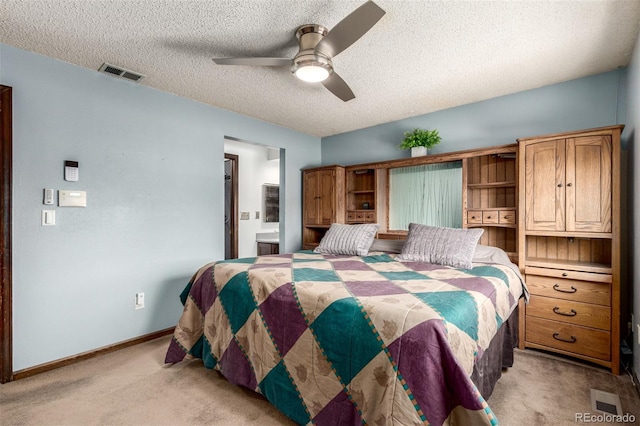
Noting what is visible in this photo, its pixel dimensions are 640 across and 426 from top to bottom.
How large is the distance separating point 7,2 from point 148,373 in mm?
2472

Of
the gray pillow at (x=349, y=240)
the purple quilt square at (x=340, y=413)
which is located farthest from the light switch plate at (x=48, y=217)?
the purple quilt square at (x=340, y=413)

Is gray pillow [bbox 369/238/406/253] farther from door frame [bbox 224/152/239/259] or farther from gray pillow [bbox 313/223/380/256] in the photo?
door frame [bbox 224/152/239/259]

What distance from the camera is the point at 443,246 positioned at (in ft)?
8.33

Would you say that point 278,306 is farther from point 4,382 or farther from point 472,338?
point 4,382

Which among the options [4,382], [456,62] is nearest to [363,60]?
[456,62]

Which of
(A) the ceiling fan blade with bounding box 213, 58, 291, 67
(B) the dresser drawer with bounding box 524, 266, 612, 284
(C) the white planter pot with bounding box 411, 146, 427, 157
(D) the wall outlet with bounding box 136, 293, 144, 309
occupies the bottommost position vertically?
(D) the wall outlet with bounding box 136, 293, 144, 309

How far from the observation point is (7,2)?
1.72 m

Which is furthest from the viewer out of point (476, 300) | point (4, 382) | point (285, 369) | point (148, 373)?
point (148, 373)

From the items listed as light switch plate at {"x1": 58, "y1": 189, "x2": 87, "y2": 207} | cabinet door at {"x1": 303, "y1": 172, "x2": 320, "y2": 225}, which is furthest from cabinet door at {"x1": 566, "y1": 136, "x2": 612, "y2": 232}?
light switch plate at {"x1": 58, "y1": 189, "x2": 87, "y2": 207}

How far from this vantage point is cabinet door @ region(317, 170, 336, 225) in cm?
410

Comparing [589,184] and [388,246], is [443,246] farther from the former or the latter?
[589,184]

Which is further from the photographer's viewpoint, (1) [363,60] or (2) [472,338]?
(1) [363,60]

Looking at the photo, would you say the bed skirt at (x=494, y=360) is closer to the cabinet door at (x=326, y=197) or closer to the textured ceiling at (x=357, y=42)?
the textured ceiling at (x=357, y=42)

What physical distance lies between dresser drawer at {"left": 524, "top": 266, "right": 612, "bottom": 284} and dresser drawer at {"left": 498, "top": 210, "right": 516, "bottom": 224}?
1.53 feet
